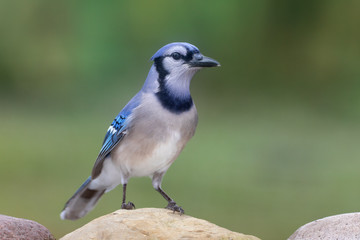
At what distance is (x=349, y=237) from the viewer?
2826 millimetres

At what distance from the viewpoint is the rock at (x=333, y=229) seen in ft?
9.40

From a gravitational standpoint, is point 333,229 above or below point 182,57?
below

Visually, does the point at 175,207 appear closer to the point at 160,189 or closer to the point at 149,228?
the point at 160,189

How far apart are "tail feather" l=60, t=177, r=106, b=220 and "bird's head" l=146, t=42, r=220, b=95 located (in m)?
0.80

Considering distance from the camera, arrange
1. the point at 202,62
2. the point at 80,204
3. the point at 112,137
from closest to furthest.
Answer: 1. the point at 202,62
2. the point at 112,137
3. the point at 80,204

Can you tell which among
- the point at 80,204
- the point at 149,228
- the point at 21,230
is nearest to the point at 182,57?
the point at 149,228

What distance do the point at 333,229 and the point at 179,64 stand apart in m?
1.08

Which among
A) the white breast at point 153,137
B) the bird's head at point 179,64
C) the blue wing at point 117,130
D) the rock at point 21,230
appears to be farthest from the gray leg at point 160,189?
the rock at point 21,230

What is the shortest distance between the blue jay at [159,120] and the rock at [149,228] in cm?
14

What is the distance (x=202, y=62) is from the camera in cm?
283

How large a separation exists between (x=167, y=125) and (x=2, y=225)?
0.94 metres

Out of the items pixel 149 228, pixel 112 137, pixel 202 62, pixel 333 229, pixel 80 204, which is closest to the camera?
pixel 149 228

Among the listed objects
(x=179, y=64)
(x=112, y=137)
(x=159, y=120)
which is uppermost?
(x=179, y=64)

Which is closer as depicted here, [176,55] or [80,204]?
[176,55]
